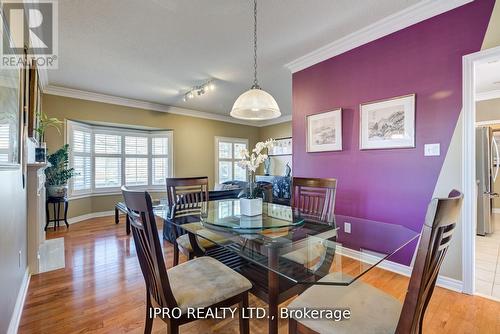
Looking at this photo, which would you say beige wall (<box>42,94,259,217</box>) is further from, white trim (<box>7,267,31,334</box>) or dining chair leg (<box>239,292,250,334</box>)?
dining chair leg (<box>239,292,250,334</box>)

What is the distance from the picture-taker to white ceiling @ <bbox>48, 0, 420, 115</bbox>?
2.18 meters

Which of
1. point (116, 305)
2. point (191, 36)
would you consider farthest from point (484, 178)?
point (116, 305)

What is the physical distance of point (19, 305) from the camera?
5.93ft

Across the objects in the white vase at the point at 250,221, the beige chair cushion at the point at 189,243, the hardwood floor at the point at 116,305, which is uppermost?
the white vase at the point at 250,221

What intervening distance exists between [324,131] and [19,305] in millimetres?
3442

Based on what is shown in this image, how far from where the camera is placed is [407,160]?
2367mm

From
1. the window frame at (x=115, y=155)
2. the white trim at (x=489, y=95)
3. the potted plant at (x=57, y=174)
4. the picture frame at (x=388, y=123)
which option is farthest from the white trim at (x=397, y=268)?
the window frame at (x=115, y=155)

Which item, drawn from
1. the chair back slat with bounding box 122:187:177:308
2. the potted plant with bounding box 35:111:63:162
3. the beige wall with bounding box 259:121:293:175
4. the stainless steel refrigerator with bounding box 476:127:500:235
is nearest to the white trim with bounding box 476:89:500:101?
A: the stainless steel refrigerator with bounding box 476:127:500:235

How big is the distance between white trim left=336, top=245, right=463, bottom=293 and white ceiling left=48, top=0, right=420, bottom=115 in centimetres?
213

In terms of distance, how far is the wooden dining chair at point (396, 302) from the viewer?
81 centimetres

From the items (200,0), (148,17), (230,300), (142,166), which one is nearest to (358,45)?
(200,0)

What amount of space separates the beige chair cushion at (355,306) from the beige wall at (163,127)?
521cm

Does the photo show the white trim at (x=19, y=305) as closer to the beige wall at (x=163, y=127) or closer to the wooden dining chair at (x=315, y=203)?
the wooden dining chair at (x=315, y=203)

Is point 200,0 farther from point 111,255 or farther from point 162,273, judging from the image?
point 111,255
